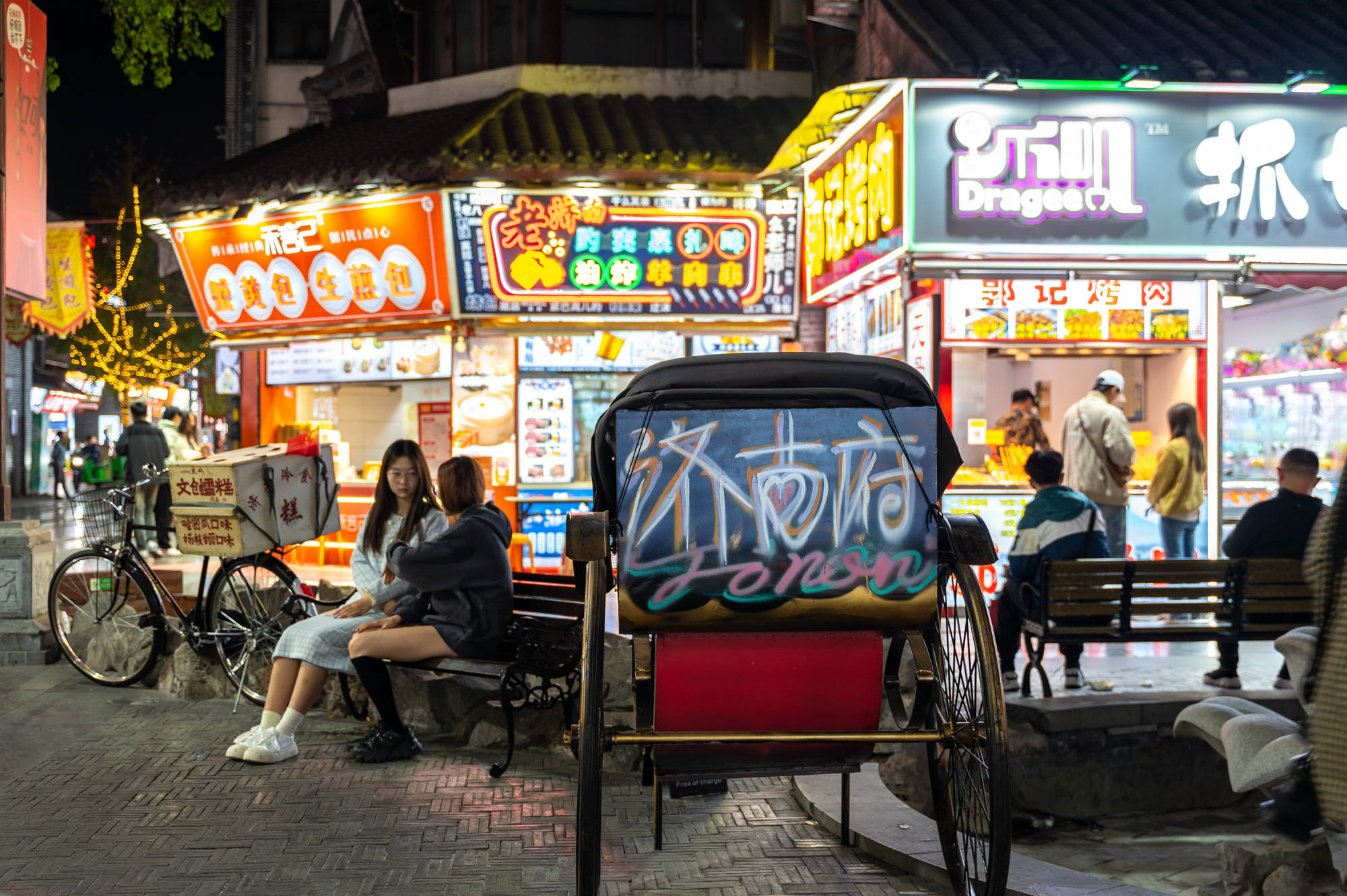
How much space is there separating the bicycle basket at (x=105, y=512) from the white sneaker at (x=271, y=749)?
2.39 meters

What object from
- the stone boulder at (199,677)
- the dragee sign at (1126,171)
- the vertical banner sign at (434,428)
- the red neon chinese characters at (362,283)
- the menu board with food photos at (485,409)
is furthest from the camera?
the vertical banner sign at (434,428)

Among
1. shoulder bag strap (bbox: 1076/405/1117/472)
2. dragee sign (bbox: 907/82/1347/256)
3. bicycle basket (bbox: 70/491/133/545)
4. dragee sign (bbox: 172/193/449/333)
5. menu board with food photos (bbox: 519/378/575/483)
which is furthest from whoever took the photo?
menu board with food photos (bbox: 519/378/575/483)

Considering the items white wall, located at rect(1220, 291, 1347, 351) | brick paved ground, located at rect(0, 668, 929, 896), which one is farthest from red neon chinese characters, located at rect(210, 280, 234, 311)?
white wall, located at rect(1220, 291, 1347, 351)

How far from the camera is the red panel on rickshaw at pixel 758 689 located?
3.38 meters

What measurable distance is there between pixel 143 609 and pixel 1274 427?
11.7 meters

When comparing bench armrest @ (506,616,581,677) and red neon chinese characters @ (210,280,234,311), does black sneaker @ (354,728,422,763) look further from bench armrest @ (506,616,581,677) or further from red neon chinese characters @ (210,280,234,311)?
red neon chinese characters @ (210,280,234,311)

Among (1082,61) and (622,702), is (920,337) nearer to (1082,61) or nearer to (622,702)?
(1082,61)

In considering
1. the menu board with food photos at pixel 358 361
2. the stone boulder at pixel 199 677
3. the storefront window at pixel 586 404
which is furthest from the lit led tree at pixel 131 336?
the stone boulder at pixel 199 677

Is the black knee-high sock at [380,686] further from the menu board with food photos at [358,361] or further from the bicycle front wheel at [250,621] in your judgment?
the menu board with food photos at [358,361]

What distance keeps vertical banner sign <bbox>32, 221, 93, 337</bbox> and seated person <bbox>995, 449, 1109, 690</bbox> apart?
12955 mm

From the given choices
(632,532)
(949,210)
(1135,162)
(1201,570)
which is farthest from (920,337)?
(632,532)

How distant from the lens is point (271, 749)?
538cm

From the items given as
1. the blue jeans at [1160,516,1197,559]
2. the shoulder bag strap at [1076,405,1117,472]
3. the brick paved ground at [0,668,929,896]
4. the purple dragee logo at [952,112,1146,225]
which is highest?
the purple dragee logo at [952,112,1146,225]

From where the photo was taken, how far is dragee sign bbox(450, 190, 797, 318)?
35.3 feet
